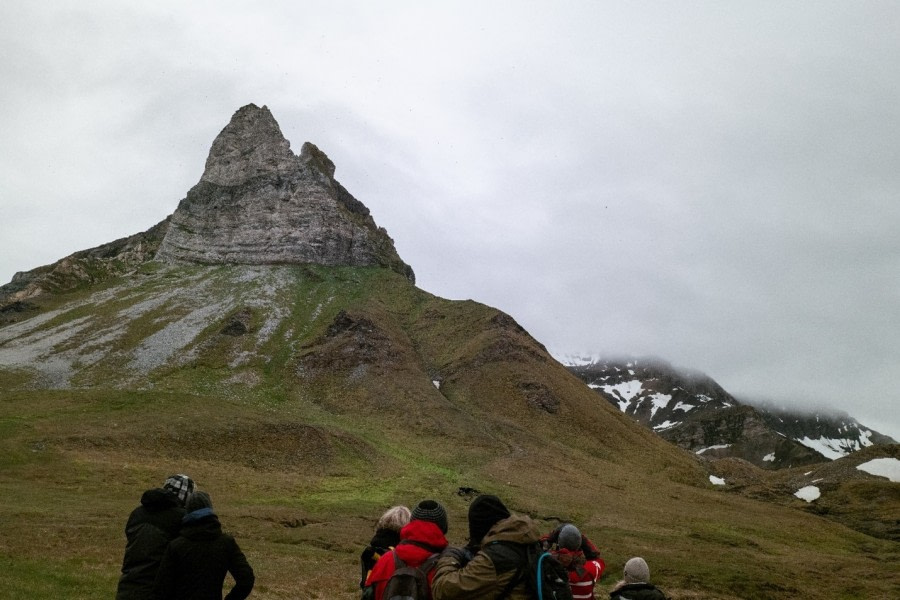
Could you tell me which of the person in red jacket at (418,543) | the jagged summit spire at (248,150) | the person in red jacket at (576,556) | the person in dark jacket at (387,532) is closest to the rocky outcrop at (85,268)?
the jagged summit spire at (248,150)

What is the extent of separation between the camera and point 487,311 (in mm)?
110000

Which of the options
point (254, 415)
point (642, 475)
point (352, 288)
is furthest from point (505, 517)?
point (352, 288)

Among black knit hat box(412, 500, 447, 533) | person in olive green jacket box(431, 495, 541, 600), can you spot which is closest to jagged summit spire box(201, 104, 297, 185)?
black knit hat box(412, 500, 447, 533)

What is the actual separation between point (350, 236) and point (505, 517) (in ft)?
457

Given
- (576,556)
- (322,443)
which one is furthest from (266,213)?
(576,556)

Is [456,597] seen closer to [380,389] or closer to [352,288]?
[380,389]

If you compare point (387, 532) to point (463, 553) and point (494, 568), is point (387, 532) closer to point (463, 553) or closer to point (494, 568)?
point (463, 553)

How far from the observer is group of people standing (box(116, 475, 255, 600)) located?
25.4ft

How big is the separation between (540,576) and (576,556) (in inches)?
216

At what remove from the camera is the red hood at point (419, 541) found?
273 inches

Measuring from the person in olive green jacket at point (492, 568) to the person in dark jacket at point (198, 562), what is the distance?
9.98 feet

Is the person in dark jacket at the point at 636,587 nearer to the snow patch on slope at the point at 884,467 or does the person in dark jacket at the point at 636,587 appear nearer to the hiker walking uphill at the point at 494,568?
the hiker walking uphill at the point at 494,568

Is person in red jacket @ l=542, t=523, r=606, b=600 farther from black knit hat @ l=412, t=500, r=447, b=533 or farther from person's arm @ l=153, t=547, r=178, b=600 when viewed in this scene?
person's arm @ l=153, t=547, r=178, b=600

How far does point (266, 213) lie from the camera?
458ft
